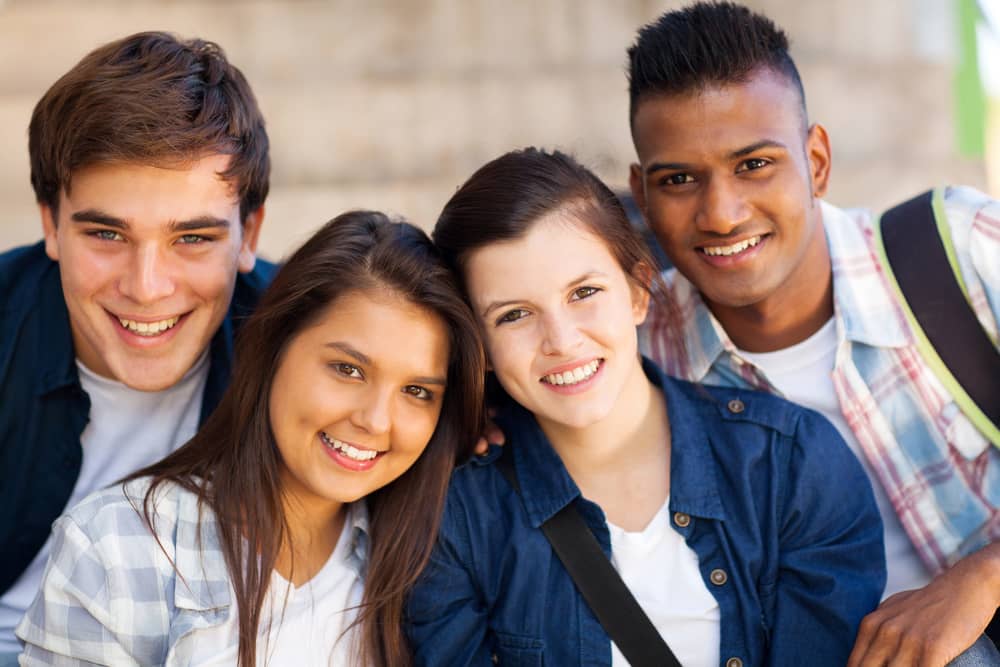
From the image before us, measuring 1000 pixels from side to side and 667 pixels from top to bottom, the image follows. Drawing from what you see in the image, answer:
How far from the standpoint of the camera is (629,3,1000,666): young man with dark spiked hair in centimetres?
264

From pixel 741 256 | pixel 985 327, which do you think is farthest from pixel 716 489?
pixel 985 327

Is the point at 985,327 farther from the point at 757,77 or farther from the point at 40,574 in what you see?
the point at 40,574

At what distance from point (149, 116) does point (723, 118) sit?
136 centimetres

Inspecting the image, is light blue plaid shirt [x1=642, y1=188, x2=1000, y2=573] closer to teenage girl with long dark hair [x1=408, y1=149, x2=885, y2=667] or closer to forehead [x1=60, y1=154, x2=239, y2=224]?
teenage girl with long dark hair [x1=408, y1=149, x2=885, y2=667]

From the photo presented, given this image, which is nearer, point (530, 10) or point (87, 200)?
point (87, 200)

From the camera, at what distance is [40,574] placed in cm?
275

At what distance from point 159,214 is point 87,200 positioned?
0.18 meters

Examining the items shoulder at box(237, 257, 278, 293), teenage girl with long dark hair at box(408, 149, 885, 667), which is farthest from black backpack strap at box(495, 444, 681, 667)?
shoulder at box(237, 257, 278, 293)

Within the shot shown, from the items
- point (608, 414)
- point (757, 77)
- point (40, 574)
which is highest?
point (757, 77)

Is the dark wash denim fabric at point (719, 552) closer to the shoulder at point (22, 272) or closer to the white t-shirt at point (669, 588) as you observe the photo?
the white t-shirt at point (669, 588)

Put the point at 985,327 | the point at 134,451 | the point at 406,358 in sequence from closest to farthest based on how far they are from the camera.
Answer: the point at 406,358
the point at 985,327
the point at 134,451

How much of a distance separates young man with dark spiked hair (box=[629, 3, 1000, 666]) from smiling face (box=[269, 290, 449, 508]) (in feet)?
2.53

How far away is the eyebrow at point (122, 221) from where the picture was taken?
2.56 metres

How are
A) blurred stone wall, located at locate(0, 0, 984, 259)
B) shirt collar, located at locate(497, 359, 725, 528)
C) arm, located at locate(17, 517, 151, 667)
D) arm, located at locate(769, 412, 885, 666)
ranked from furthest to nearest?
blurred stone wall, located at locate(0, 0, 984, 259), shirt collar, located at locate(497, 359, 725, 528), arm, located at locate(769, 412, 885, 666), arm, located at locate(17, 517, 151, 667)
